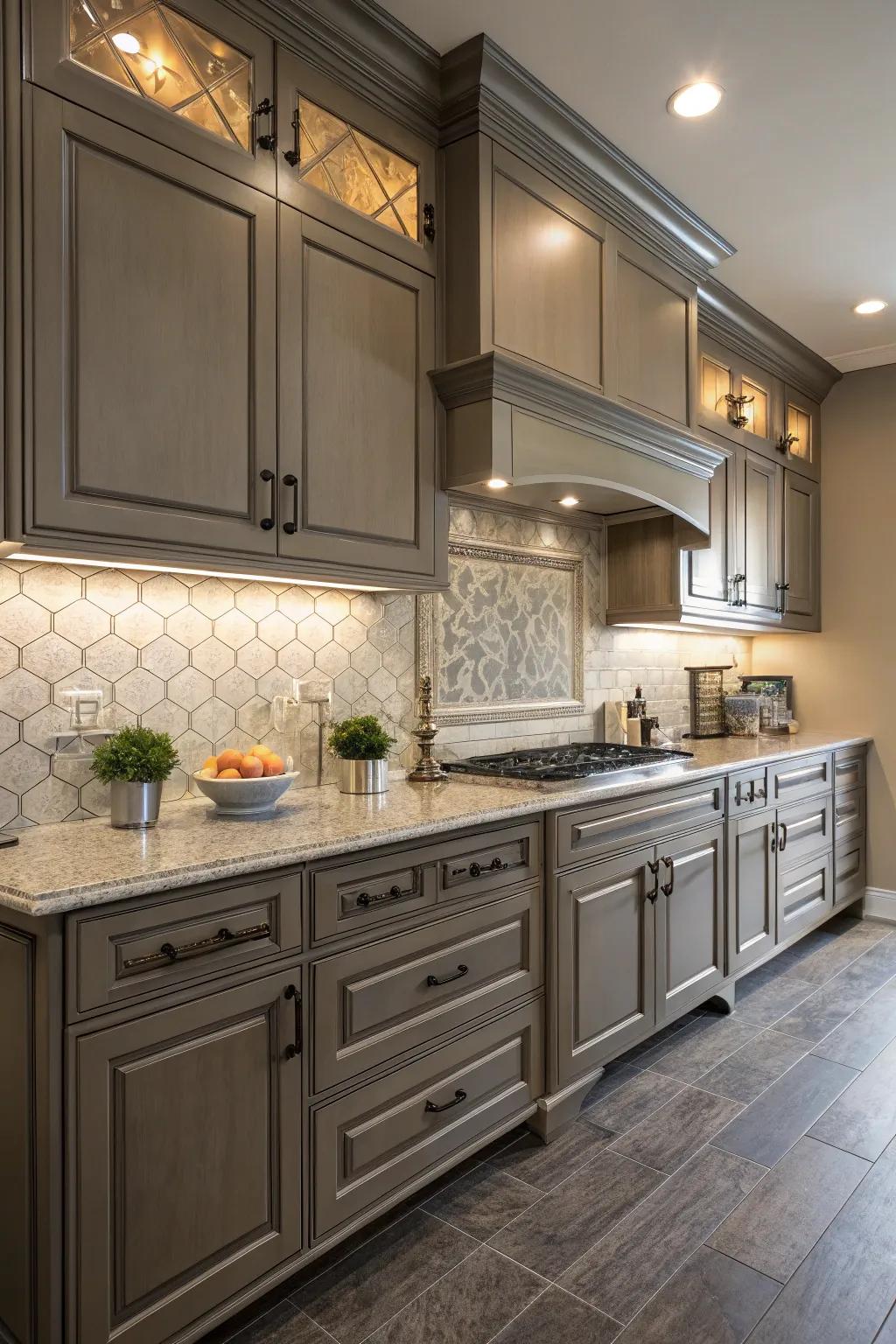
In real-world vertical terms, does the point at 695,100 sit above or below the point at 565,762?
above

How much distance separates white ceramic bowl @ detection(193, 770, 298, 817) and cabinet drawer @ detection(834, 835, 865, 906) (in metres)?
3.24

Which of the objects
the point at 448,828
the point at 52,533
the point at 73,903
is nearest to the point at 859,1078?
the point at 448,828

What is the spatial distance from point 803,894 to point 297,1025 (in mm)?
2910

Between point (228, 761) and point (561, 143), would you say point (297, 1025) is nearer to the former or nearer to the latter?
point (228, 761)

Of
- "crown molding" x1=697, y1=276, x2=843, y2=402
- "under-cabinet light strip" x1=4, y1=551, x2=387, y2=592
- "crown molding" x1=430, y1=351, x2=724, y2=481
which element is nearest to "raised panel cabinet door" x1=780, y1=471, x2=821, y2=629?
"crown molding" x1=697, y1=276, x2=843, y2=402

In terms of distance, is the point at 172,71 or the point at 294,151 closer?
the point at 172,71

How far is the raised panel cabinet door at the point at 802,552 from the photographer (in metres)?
4.36

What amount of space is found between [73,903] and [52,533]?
2.23ft

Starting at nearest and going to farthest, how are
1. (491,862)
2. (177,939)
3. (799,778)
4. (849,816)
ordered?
(177,939), (491,862), (799,778), (849,816)

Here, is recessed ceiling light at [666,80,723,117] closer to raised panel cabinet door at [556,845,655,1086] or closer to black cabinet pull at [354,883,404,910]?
raised panel cabinet door at [556,845,655,1086]

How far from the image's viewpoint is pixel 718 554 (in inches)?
148

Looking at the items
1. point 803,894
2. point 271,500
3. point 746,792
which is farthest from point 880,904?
point 271,500

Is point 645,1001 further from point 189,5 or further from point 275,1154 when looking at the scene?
point 189,5

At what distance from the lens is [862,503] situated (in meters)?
4.52
